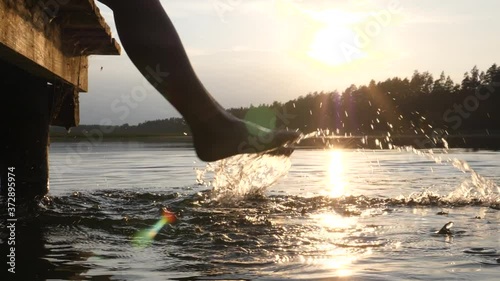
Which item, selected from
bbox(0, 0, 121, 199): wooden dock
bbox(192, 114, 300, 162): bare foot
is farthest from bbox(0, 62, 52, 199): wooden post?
bbox(192, 114, 300, 162): bare foot

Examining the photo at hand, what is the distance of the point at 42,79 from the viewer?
841 cm

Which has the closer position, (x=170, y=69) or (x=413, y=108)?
(x=170, y=69)

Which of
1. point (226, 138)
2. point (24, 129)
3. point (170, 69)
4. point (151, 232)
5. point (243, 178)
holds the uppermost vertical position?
point (170, 69)

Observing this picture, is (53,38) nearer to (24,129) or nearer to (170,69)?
(24,129)

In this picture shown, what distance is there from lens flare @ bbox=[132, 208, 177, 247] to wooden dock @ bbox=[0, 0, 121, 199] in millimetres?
1805

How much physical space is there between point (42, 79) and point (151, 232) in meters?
3.08

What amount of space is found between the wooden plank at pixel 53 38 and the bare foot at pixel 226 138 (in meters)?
1.95

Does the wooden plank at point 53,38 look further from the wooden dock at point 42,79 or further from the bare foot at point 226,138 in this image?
the bare foot at point 226,138

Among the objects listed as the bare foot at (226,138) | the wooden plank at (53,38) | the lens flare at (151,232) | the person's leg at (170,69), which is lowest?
the lens flare at (151,232)

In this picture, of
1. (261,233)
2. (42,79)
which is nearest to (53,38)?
(42,79)

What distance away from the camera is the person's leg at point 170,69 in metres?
3.22

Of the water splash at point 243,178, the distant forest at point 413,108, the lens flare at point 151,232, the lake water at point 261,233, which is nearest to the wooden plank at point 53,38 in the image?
the lake water at point 261,233

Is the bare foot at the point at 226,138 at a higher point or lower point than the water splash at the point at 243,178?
higher

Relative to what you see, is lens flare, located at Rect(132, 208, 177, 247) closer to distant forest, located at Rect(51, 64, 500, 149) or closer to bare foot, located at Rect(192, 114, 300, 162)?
bare foot, located at Rect(192, 114, 300, 162)
